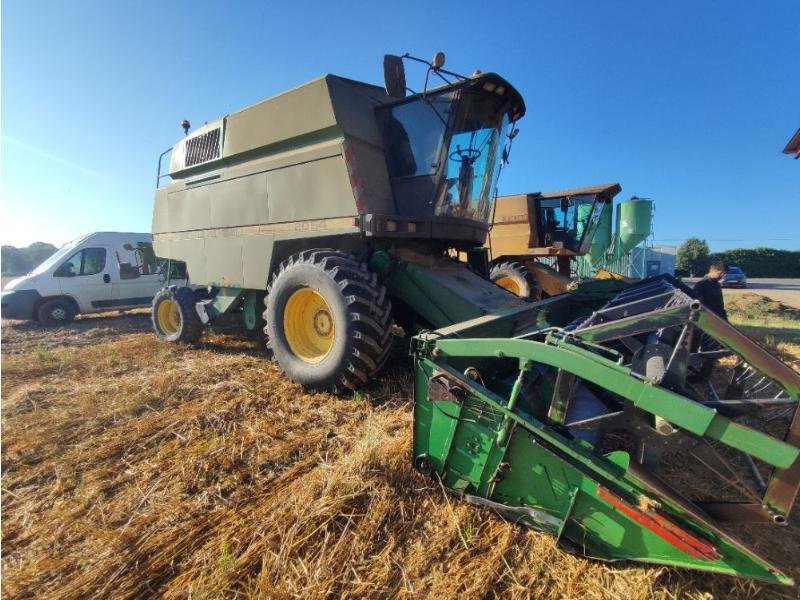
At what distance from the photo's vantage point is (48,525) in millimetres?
1955

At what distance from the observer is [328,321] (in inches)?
144

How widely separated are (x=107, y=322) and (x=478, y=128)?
367 inches

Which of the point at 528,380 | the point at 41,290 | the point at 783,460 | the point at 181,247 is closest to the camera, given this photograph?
the point at 783,460

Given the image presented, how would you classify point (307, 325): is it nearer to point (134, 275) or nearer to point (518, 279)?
point (518, 279)

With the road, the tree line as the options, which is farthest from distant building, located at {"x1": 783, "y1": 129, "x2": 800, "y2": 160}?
the tree line

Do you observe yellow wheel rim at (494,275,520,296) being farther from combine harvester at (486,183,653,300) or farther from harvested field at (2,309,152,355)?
harvested field at (2,309,152,355)

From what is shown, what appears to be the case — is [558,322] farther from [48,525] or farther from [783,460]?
[48,525]

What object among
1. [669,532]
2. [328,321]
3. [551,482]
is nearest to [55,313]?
[328,321]

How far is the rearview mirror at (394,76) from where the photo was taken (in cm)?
348

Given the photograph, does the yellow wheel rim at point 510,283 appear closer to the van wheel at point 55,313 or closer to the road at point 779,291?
the van wheel at point 55,313

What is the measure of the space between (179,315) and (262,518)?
4.46 m

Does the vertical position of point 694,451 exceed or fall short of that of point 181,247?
it falls short

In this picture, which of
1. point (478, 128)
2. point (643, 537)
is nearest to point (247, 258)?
point (478, 128)

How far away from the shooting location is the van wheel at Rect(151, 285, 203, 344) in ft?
17.6
